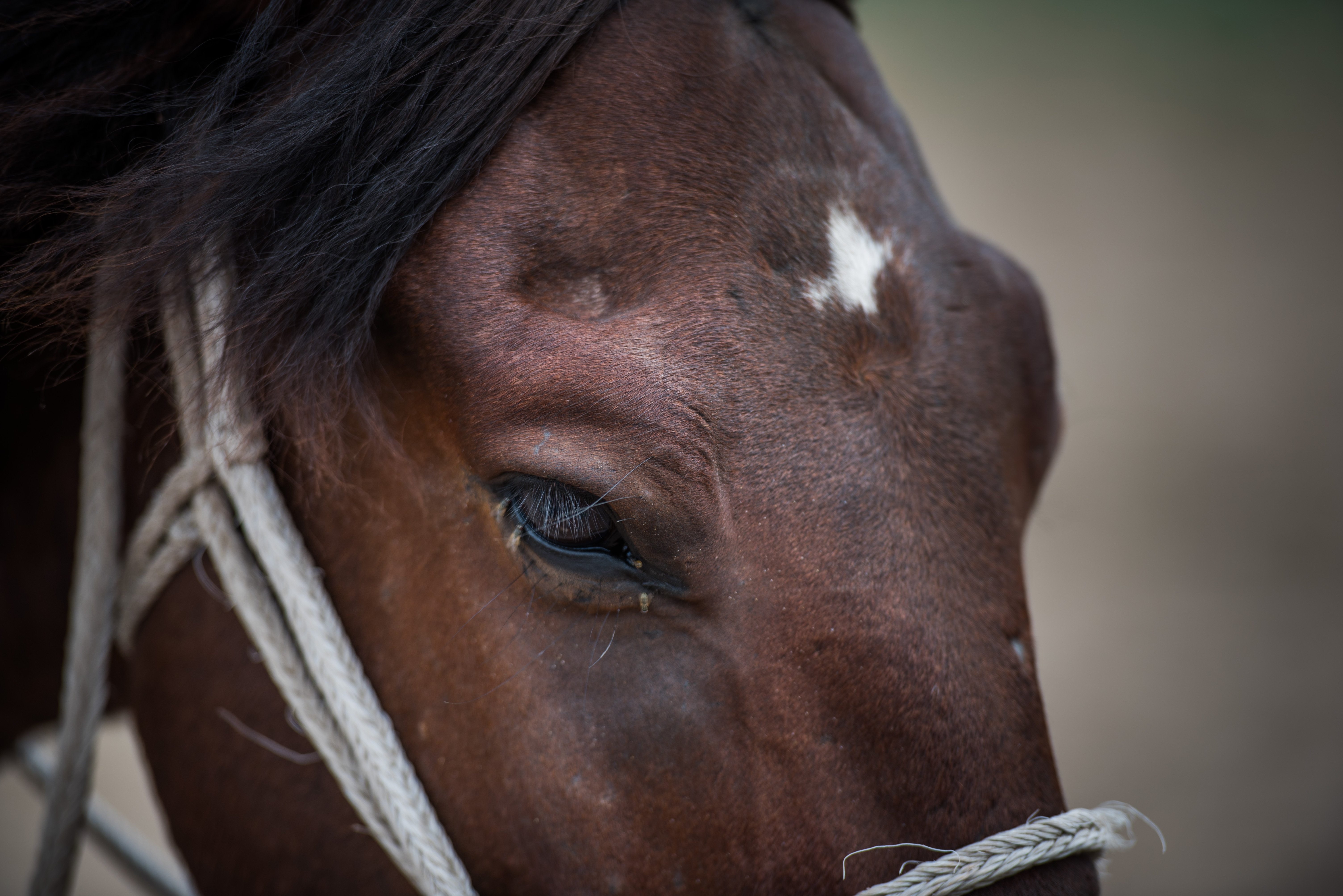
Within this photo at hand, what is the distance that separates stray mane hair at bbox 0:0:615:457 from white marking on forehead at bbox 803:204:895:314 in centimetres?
32

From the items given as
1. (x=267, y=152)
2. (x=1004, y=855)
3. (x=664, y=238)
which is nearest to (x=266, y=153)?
(x=267, y=152)

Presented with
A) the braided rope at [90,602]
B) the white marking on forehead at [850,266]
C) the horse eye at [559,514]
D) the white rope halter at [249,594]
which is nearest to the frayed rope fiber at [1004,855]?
the white rope halter at [249,594]

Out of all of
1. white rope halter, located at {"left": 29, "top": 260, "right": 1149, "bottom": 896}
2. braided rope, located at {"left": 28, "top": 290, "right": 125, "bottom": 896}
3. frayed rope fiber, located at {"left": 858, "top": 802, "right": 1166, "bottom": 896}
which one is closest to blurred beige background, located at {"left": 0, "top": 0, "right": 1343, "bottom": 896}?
frayed rope fiber, located at {"left": 858, "top": 802, "right": 1166, "bottom": 896}

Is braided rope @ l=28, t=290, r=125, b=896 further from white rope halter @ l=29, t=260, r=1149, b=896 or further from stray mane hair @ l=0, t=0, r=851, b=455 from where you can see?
stray mane hair @ l=0, t=0, r=851, b=455

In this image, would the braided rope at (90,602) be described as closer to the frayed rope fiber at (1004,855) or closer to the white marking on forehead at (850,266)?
the white marking on forehead at (850,266)

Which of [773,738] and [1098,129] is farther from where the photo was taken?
[1098,129]

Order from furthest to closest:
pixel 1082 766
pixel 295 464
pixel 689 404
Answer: pixel 1082 766 < pixel 295 464 < pixel 689 404

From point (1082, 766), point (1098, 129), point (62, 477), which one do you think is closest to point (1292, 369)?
point (1098, 129)

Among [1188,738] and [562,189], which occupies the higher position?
[562,189]

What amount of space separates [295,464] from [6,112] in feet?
1.39

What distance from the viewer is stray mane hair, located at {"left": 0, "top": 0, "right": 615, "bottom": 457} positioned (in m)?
0.75

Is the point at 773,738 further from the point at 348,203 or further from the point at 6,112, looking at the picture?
the point at 6,112

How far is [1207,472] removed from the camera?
4688 millimetres

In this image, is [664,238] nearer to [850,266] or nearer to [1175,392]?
[850,266]
